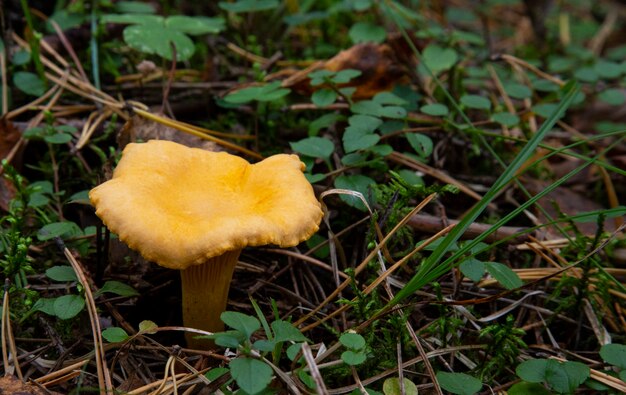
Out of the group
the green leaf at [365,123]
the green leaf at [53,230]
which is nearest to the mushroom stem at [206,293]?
the green leaf at [53,230]

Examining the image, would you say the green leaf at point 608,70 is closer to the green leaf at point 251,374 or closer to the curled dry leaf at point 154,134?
the curled dry leaf at point 154,134

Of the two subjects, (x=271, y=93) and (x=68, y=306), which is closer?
(x=68, y=306)

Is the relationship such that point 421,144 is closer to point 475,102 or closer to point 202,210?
point 475,102

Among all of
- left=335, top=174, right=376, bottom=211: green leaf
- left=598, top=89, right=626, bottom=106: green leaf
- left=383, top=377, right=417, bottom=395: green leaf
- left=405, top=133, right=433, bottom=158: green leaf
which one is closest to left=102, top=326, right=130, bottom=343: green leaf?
left=383, top=377, right=417, bottom=395: green leaf

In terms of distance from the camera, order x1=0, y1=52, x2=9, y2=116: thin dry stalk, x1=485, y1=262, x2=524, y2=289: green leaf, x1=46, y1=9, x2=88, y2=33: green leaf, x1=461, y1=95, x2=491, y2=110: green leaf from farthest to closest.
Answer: x1=46, y1=9, x2=88, y2=33: green leaf → x1=461, y1=95, x2=491, y2=110: green leaf → x1=0, y1=52, x2=9, y2=116: thin dry stalk → x1=485, y1=262, x2=524, y2=289: green leaf

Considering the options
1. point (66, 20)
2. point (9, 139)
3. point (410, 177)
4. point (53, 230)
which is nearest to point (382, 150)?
point (410, 177)

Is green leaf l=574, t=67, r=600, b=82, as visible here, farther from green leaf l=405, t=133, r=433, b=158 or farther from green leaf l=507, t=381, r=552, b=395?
green leaf l=507, t=381, r=552, b=395
